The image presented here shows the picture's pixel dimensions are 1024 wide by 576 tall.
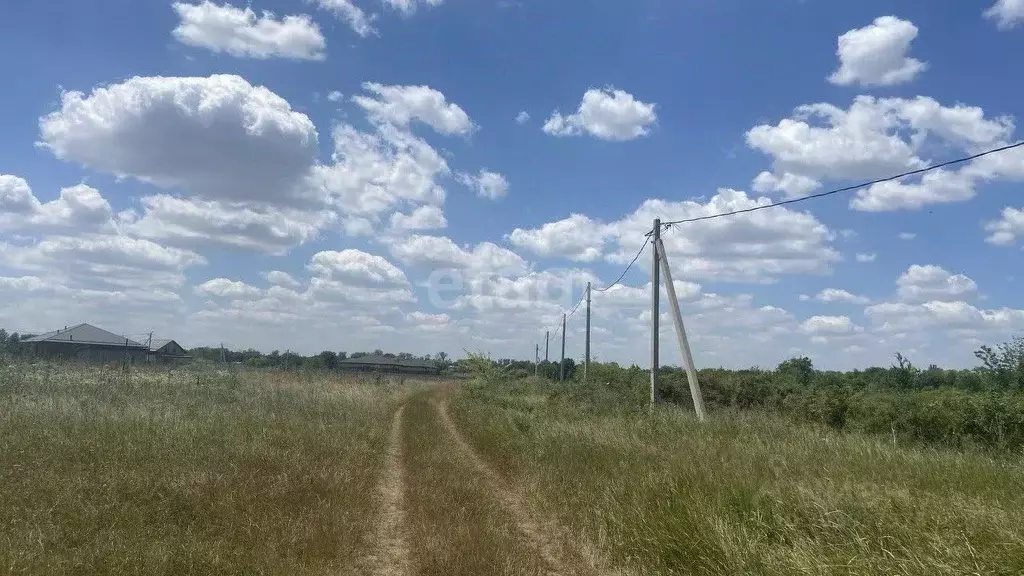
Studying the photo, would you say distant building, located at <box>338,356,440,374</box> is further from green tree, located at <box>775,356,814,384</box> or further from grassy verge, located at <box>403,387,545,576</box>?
grassy verge, located at <box>403,387,545,576</box>

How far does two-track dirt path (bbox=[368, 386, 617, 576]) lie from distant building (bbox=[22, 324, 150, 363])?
50.9 meters

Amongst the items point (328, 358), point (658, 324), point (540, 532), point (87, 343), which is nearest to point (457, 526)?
point (540, 532)

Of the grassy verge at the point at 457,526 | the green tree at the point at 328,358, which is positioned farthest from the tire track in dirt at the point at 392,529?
the green tree at the point at 328,358

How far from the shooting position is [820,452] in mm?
9398

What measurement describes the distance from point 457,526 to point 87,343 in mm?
62677

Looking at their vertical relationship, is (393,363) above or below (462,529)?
above

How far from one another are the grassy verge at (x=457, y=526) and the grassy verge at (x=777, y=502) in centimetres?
81

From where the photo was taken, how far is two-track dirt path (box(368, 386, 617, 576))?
6281 millimetres

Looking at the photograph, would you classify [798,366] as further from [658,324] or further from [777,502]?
[777,502]

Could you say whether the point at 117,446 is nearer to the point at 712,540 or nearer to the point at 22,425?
the point at 22,425

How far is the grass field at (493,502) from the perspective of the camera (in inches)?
205

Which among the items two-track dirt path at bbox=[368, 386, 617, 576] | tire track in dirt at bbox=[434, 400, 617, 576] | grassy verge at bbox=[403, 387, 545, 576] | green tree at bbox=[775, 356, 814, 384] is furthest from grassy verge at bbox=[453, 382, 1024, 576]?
green tree at bbox=[775, 356, 814, 384]

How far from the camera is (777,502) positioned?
590 cm

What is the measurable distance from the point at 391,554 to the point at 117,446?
6071 mm
